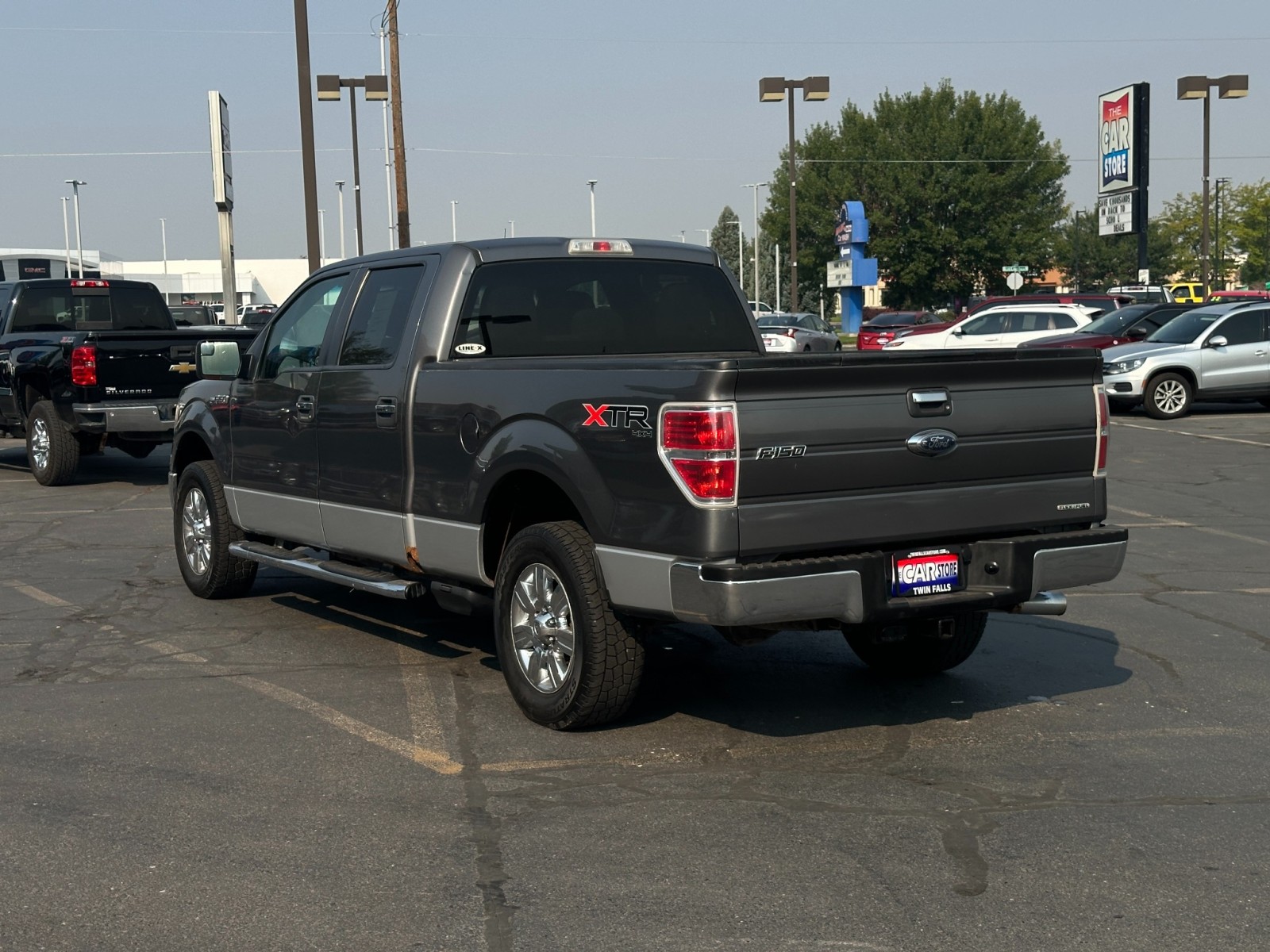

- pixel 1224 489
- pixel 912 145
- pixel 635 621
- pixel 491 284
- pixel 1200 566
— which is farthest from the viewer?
pixel 912 145

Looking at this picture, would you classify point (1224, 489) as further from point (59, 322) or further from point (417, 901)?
point (59, 322)

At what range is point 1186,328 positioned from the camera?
2377 centimetres

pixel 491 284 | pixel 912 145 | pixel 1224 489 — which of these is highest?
pixel 912 145

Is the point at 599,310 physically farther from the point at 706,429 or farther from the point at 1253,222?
the point at 1253,222

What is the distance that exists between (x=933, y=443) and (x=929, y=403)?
15 centimetres

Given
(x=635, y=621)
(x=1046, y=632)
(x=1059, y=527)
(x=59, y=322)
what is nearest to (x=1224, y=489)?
(x=1046, y=632)

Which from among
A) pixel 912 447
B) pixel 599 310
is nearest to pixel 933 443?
pixel 912 447

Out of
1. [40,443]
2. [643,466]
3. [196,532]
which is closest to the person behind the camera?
[643,466]

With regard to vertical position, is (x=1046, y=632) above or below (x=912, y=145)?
below

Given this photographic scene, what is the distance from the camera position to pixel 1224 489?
14.4 metres

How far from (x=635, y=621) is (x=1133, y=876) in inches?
84.4

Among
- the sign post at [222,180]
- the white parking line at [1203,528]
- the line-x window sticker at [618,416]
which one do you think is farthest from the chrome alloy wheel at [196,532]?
the sign post at [222,180]

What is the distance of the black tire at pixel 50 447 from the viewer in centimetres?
1521

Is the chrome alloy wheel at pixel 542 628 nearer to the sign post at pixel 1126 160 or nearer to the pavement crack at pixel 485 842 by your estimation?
the pavement crack at pixel 485 842
